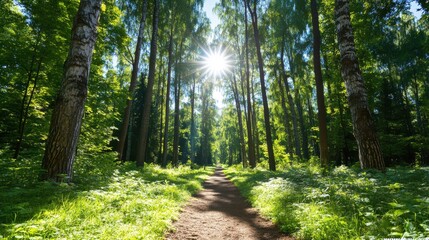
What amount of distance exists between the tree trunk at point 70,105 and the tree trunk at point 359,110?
638 centimetres

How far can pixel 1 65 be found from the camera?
7.96m

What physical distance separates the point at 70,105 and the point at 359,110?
670cm

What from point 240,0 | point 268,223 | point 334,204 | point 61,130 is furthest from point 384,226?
point 240,0

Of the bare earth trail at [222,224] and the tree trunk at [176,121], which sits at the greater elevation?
the tree trunk at [176,121]

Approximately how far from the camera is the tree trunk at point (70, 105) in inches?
184

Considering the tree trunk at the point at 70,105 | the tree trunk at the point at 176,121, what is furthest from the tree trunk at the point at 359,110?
the tree trunk at the point at 176,121

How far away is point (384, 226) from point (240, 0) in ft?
63.9

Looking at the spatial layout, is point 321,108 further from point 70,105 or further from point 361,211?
point 70,105

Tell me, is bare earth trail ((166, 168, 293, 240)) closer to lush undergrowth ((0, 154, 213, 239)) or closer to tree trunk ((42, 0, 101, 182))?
lush undergrowth ((0, 154, 213, 239))

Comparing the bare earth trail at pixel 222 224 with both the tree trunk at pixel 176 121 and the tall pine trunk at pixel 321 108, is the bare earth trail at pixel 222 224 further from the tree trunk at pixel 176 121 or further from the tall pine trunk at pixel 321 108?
the tree trunk at pixel 176 121

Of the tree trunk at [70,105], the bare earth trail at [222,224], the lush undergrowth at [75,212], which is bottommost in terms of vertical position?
the bare earth trail at [222,224]

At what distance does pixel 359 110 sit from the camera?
5.95 metres

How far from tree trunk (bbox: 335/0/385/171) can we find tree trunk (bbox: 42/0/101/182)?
20.9 feet

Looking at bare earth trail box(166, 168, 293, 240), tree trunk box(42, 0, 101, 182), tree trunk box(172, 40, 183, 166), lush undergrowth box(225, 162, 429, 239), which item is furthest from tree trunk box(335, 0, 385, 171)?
tree trunk box(172, 40, 183, 166)
